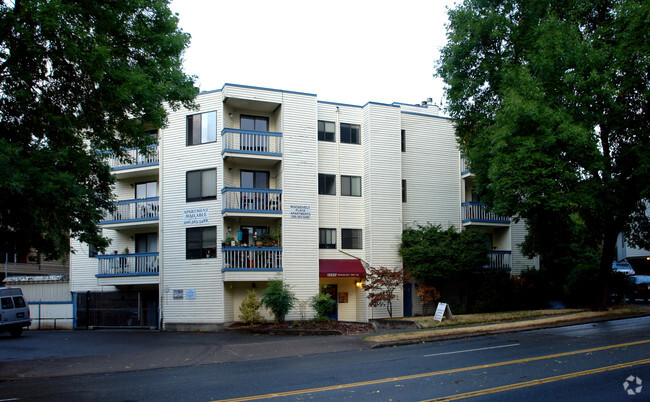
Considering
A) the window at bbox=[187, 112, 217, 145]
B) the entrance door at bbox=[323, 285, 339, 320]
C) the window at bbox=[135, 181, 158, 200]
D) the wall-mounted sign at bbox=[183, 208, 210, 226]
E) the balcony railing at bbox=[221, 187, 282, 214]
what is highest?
the window at bbox=[187, 112, 217, 145]

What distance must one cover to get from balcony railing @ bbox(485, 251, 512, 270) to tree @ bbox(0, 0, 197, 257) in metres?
20.8

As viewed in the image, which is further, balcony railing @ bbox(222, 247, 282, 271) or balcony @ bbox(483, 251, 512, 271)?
balcony @ bbox(483, 251, 512, 271)

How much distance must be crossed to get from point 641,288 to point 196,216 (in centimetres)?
2403

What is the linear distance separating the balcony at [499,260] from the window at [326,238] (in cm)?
913

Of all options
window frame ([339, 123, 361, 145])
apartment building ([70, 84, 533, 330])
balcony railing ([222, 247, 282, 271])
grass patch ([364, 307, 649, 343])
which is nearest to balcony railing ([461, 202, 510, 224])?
apartment building ([70, 84, 533, 330])

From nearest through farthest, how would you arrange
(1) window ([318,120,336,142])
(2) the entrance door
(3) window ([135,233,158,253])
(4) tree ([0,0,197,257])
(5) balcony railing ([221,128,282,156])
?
(4) tree ([0,0,197,257]) → (5) balcony railing ([221,128,282,156]) → (2) the entrance door → (1) window ([318,120,336,142]) → (3) window ([135,233,158,253])

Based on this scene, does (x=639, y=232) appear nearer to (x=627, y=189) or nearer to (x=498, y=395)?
(x=627, y=189)

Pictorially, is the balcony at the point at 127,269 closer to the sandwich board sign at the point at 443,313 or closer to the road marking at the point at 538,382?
the sandwich board sign at the point at 443,313

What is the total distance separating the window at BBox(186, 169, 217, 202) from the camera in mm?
26859

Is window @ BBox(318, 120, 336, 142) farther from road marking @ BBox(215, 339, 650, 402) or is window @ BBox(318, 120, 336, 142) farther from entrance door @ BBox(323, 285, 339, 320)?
road marking @ BBox(215, 339, 650, 402)

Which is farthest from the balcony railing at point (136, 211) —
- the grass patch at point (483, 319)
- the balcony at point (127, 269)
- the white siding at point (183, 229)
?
the grass patch at point (483, 319)

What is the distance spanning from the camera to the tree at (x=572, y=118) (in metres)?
18.2

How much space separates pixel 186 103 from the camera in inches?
680

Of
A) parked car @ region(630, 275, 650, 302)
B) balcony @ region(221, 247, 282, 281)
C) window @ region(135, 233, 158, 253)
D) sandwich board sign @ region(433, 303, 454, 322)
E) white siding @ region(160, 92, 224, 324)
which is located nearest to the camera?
sandwich board sign @ region(433, 303, 454, 322)
